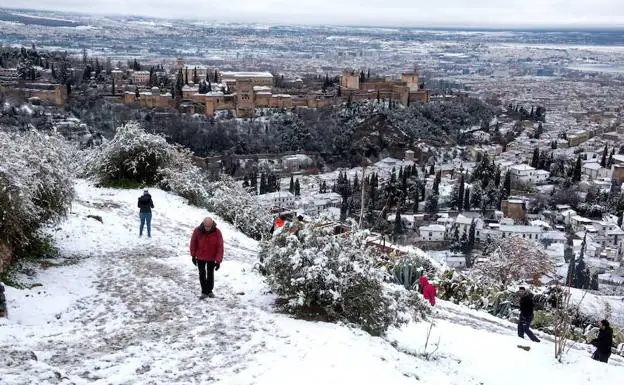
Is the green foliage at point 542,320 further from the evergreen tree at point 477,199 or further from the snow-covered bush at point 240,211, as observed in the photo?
the evergreen tree at point 477,199

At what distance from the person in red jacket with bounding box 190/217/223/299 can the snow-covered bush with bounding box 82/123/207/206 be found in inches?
302

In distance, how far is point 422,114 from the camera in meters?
76.6

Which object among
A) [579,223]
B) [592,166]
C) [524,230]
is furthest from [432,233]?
[592,166]

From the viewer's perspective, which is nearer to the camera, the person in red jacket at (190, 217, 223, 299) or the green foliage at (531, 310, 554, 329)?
the person in red jacket at (190, 217, 223, 299)

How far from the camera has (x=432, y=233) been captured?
37719mm

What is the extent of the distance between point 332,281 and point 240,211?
8296 mm

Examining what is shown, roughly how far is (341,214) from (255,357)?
3430cm

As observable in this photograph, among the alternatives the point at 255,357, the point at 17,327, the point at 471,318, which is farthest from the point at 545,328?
the point at 17,327

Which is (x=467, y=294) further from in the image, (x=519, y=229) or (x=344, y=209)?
(x=344, y=209)

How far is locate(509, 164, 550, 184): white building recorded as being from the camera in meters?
53.2

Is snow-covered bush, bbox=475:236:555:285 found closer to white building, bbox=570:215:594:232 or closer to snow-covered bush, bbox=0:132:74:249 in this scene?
snow-covered bush, bbox=0:132:74:249

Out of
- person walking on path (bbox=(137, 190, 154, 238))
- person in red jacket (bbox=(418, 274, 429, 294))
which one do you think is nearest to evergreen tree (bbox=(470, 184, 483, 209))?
person in red jacket (bbox=(418, 274, 429, 294))

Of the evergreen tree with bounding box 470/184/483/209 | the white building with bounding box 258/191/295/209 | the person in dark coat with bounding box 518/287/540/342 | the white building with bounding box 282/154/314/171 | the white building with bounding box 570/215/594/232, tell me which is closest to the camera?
the person in dark coat with bounding box 518/287/540/342

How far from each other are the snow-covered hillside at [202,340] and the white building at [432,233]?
28.6 meters
